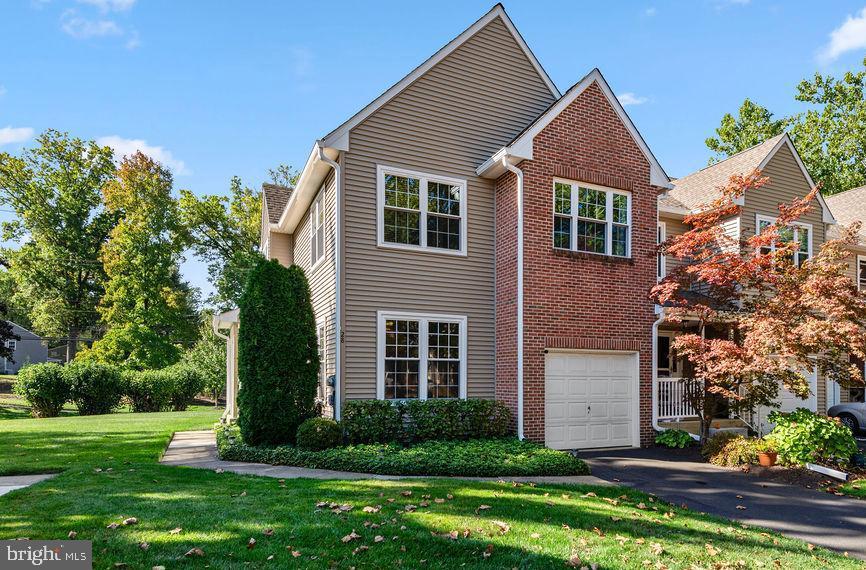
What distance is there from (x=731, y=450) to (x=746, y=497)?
273 centimetres

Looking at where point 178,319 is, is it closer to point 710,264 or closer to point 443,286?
point 443,286

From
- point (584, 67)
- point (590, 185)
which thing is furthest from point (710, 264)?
point (584, 67)

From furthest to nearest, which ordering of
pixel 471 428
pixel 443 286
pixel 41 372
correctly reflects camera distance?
pixel 41 372
pixel 443 286
pixel 471 428

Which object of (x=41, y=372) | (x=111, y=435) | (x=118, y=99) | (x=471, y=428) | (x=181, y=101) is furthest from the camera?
(x=41, y=372)

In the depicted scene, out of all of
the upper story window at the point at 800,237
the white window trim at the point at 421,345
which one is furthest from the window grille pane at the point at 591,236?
the upper story window at the point at 800,237

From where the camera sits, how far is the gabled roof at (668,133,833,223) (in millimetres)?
16375

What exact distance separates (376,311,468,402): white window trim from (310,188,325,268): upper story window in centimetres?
244

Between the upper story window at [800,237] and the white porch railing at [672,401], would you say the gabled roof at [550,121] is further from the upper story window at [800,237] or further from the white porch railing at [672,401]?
the upper story window at [800,237]

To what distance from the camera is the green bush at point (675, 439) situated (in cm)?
1227

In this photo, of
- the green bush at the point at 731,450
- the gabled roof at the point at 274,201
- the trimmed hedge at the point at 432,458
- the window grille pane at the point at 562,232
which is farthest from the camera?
the gabled roof at the point at 274,201

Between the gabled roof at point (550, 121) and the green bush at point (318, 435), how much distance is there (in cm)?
629

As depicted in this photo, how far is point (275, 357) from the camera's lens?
10938mm

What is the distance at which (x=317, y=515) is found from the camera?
6000 millimetres

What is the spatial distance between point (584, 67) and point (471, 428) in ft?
27.6
